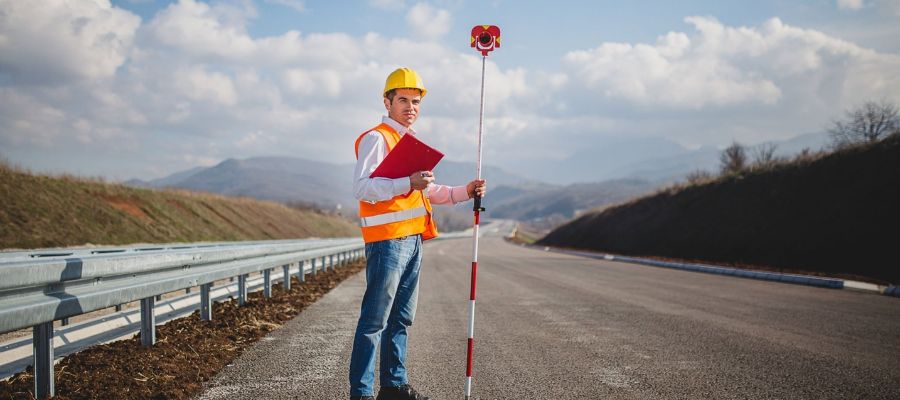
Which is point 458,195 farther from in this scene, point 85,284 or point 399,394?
point 85,284

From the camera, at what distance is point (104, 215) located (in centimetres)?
2353

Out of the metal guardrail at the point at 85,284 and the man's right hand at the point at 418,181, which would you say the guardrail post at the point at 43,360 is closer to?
the metal guardrail at the point at 85,284

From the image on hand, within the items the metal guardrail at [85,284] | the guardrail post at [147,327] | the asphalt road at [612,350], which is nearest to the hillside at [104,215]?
the metal guardrail at [85,284]

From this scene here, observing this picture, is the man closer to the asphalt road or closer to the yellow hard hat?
the yellow hard hat

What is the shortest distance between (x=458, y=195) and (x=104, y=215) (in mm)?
24613

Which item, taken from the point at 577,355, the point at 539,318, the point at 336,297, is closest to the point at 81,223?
the point at 336,297

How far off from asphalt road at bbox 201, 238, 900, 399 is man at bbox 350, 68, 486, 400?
0.54m

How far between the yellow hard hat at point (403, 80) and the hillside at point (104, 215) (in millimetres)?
18657

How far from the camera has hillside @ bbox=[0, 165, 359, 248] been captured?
19000 mm

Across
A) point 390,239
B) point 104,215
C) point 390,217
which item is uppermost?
point 390,217

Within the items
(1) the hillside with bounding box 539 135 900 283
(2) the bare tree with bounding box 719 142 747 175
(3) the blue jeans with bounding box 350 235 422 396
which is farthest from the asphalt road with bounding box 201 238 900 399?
Result: (2) the bare tree with bounding box 719 142 747 175

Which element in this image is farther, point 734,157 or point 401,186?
point 734,157

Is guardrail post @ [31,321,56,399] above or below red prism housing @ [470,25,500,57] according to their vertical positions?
below

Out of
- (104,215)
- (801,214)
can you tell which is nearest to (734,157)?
(801,214)
